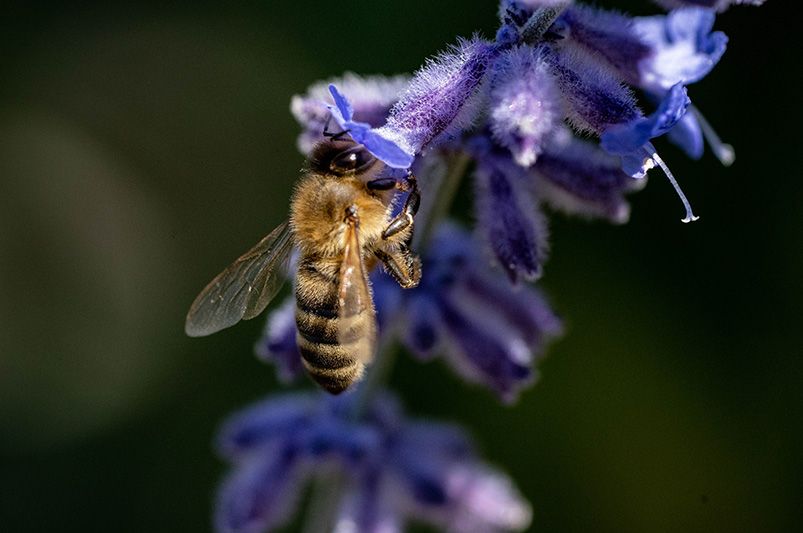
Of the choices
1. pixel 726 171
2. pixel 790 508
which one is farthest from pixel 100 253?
pixel 790 508

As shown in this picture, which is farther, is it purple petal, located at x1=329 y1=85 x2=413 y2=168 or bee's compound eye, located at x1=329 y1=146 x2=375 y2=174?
bee's compound eye, located at x1=329 y1=146 x2=375 y2=174

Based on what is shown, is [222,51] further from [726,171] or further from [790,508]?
[790,508]

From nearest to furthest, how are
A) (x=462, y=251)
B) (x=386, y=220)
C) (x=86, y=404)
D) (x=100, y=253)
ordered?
1. (x=386, y=220)
2. (x=462, y=251)
3. (x=86, y=404)
4. (x=100, y=253)

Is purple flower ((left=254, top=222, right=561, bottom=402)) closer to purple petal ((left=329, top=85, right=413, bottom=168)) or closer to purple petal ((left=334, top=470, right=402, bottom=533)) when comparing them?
purple petal ((left=334, top=470, right=402, bottom=533))

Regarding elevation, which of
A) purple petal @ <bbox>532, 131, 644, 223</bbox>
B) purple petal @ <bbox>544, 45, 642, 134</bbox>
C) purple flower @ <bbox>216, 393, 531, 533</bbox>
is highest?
purple petal @ <bbox>544, 45, 642, 134</bbox>

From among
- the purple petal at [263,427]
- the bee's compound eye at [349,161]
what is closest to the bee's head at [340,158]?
the bee's compound eye at [349,161]

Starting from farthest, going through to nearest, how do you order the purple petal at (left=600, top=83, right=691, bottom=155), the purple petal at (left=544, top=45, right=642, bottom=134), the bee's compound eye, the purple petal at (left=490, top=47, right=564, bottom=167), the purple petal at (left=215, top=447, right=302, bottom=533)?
the purple petal at (left=215, top=447, right=302, bottom=533), the bee's compound eye, the purple petal at (left=544, top=45, right=642, bottom=134), the purple petal at (left=490, top=47, right=564, bottom=167), the purple petal at (left=600, top=83, right=691, bottom=155)

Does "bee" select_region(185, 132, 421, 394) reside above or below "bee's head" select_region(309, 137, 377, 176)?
below

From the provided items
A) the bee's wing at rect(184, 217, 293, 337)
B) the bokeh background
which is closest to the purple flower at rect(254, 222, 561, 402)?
the bee's wing at rect(184, 217, 293, 337)

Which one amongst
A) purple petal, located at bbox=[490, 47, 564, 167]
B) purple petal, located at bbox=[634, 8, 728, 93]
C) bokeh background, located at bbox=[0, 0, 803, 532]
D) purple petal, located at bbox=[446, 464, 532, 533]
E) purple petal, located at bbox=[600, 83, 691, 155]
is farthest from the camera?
bokeh background, located at bbox=[0, 0, 803, 532]
